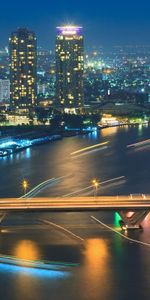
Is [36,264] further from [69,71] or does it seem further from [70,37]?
[70,37]

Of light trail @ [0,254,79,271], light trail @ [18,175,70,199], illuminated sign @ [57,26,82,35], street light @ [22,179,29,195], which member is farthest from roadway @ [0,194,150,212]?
illuminated sign @ [57,26,82,35]

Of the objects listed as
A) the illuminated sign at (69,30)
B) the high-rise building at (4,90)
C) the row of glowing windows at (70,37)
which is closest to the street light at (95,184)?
the row of glowing windows at (70,37)

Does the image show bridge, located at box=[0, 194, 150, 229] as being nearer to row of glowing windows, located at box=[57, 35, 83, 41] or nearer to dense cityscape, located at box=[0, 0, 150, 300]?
dense cityscape, located at box=[0, 0, 150, 300]

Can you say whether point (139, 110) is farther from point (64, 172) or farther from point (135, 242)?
point (135, 242)

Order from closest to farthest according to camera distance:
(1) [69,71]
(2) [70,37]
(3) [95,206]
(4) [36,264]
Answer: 1. (4) [36,264]
2. (3) [95,206]
3. (1) [69,71]
4. (2) [70,37]

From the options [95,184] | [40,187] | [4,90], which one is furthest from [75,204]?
[4,90]
